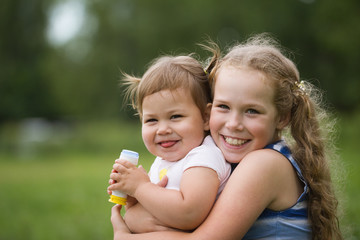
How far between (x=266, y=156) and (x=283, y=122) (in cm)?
37

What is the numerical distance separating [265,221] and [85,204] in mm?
6614

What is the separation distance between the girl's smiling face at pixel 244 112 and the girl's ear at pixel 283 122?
5 cm

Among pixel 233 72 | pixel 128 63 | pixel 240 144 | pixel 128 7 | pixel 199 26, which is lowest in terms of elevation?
pixel 240 144

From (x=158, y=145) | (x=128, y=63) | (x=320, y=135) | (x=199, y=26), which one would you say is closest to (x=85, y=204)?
(x=158, y=145)

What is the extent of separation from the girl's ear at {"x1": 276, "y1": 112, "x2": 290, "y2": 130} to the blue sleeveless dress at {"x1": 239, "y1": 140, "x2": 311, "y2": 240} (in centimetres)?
17

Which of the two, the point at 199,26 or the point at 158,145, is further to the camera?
the point at 199,26

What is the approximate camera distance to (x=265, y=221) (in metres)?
2.25

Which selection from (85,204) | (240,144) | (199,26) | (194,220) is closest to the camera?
(194,220)

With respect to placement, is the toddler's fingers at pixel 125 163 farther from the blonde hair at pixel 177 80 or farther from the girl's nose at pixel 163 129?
the blonde hair at pixel 177 80

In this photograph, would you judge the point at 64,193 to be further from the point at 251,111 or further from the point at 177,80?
the point at 251,111

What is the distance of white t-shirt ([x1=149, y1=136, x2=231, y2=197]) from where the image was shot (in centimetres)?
225

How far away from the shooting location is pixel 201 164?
223 cm

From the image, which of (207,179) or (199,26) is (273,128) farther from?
(199,26)

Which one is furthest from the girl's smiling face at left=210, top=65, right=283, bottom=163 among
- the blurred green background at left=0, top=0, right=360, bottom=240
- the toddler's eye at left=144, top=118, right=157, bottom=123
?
the blurred green background at left=0, top=0, right=360, bottom=240
